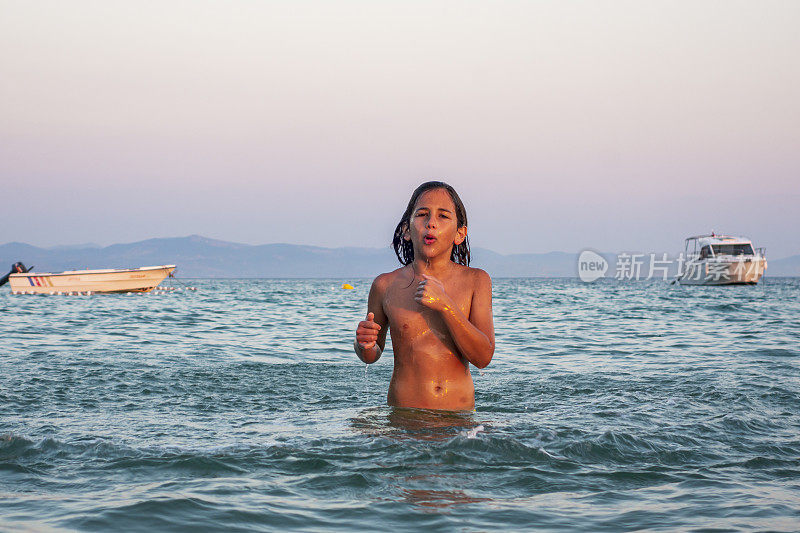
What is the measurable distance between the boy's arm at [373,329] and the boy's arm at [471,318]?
386 millimetres

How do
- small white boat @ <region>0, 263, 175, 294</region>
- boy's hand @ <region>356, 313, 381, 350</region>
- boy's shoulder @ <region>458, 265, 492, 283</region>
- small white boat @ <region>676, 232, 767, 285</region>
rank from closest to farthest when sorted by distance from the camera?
1. boy's hand @ <region>356, 313, 381, 350</region>
2. boy's shoulder @ <region>458, 265, 492, 283</region>
3. small white boat @ <region>0, 263, 175, 294</region>
4. small white boat @ <region>676, 232, 767, 285</region>

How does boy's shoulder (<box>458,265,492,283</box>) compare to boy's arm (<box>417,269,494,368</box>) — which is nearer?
boy's arm (<box>417,269,494,368</box>)

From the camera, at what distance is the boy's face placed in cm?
464

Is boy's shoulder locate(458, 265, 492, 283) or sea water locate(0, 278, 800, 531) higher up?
boy's shoulder locate(458, 265, 492, 283)

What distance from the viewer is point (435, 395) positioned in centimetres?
476

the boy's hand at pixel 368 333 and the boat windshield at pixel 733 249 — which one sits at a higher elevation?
the boat windshield at pixel 733 249

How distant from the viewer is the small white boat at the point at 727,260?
54188mm

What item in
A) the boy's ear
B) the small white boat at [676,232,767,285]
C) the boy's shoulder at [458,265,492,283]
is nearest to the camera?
the boy's shoulder at [458,265,492,283]

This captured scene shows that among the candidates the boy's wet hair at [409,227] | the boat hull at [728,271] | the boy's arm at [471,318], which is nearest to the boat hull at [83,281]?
the boy's wet hair at [409,227]

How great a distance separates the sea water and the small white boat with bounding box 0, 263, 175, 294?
3370cm

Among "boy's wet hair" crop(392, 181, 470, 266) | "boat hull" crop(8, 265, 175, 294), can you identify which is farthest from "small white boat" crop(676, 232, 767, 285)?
"boy's wet hair" crop(392, 181, 470, 266)

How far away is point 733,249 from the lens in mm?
55031

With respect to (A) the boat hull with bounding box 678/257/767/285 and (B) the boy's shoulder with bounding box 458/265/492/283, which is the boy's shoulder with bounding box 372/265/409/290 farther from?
(A) the boat hull with bounding box 678/257/767/285

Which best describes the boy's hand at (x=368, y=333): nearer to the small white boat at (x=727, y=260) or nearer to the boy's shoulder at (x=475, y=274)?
the boy's shoulder at (x=475, y=274)
